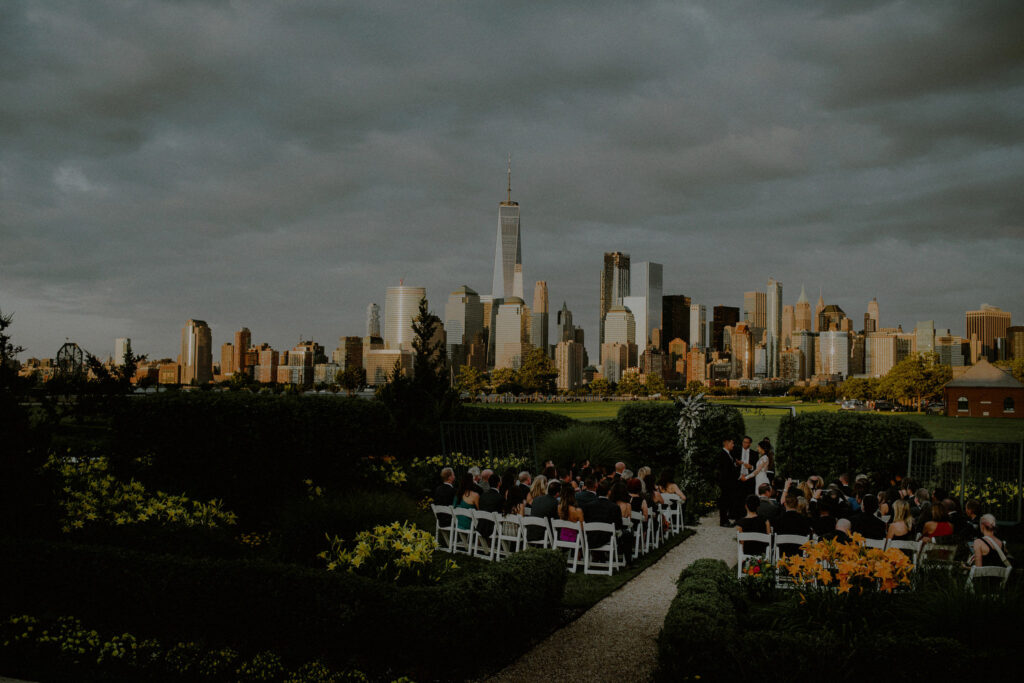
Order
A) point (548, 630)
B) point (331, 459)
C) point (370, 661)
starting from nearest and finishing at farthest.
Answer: point (370, 661), point (548, 630), point (331, 459)

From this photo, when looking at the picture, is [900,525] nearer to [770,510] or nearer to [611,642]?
[770,510]

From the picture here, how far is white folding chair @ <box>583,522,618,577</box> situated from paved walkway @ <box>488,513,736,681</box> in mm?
470

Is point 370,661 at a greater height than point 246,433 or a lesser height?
lesser

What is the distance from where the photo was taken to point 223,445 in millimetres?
11898

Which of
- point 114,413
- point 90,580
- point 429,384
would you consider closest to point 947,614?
point 90,580

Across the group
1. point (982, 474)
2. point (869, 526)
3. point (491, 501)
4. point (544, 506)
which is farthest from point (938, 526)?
point (982, 474)

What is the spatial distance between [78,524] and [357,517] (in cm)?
336

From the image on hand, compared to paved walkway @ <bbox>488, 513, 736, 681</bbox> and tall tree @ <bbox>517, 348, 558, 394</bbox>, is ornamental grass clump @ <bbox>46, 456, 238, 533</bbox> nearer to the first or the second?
paved walkway @ <bbox>488, 513, 736, 681</bbox>

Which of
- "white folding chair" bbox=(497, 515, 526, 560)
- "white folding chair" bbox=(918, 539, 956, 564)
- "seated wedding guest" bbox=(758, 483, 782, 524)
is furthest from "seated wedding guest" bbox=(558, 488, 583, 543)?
"white folding chair" bbox=(918, 539, 956, 564)

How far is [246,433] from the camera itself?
12.1 metres

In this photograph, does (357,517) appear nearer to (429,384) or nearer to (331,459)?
(331,459)

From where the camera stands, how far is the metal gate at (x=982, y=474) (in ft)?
48.2

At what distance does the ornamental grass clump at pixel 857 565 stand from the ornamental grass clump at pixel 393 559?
3.55 metres

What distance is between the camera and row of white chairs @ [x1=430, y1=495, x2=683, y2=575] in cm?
1026
